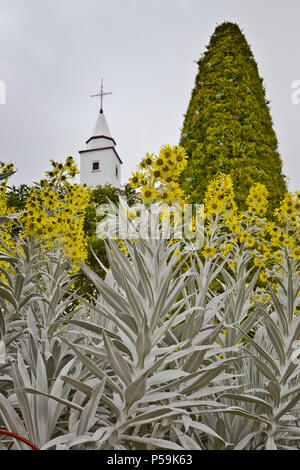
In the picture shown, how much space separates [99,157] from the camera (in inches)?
1156

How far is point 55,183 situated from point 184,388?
88.9 inches

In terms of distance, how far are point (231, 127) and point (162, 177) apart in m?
4.49

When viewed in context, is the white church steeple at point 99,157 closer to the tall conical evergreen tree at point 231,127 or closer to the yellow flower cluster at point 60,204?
the tall conical evergreen tree at point 231,127

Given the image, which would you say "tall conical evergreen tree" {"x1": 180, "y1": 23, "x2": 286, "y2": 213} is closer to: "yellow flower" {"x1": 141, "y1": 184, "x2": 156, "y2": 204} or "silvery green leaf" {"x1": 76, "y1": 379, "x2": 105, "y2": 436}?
"yellow flower" {"x1": 141, "y1": 184, "x2": 156, "y2": 204}

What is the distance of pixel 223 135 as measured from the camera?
533 cm

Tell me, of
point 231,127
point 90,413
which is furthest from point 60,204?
point 231,127

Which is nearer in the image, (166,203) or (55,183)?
(166,203)

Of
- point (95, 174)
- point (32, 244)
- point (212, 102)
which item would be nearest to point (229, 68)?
point (212, 102)

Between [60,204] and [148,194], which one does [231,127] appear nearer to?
[60,204]

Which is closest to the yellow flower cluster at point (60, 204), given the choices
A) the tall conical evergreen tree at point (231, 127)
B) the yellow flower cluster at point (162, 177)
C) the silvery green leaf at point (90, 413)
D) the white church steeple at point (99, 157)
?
the yellow flower cluster at point (162, 177)

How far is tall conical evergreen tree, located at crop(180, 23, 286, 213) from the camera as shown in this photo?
5090mm
